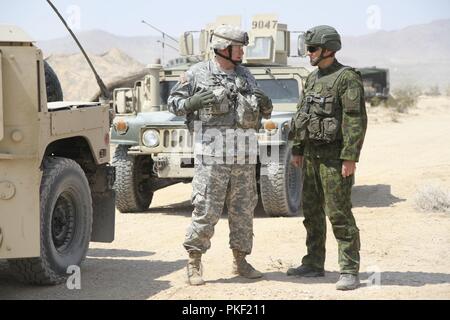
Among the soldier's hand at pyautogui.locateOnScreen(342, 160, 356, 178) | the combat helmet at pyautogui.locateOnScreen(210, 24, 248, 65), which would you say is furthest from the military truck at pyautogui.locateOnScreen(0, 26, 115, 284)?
the soldier's hand at pyautogui.locateOnScreen(342, 160, 356, 178)

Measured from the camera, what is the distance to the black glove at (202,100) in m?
5.18

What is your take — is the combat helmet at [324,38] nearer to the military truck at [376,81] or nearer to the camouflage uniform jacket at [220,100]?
the camouflage uniform jacket at [220,100]

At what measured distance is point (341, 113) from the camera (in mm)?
5207

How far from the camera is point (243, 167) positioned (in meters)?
5.34

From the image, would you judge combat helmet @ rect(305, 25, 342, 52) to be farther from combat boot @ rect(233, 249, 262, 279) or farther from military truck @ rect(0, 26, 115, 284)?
military truck @ rect(0, 26, 115, 284)

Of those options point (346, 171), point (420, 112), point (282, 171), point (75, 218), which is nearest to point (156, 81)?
point (282, 171)

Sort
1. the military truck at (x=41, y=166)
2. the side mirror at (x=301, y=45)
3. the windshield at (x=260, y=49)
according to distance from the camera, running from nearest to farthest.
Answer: the military truck at (x=41, y=166) → the side mirror at (x=301, y=45) → the windshield at (x=260, y=49)

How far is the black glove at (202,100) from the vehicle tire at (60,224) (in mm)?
884

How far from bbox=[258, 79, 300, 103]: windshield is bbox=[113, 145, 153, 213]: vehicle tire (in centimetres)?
152

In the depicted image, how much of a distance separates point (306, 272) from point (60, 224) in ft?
5.27

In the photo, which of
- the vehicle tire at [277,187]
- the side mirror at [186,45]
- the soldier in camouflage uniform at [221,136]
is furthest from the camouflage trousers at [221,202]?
the side mirror at [186,45]

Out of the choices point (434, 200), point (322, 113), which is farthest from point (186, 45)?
point (322, 113)

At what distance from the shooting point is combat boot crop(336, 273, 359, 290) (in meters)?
5.10
